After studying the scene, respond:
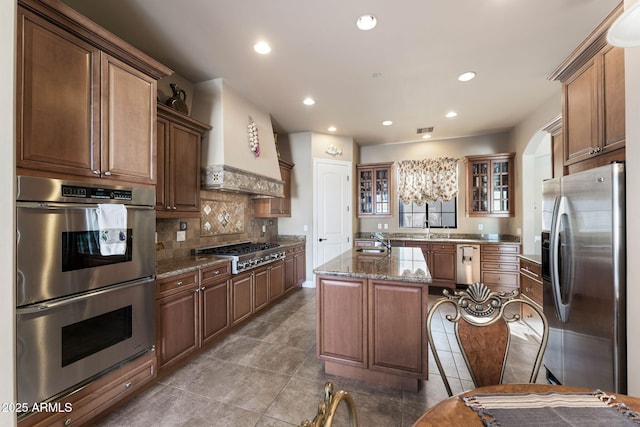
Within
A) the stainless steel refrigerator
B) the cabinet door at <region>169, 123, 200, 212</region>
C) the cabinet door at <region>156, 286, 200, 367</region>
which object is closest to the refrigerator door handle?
the stainless steel refrigerator

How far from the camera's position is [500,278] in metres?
4.63

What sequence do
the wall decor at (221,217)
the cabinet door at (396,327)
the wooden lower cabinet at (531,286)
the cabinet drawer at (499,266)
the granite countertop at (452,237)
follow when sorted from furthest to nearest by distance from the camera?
the granite countertop at (452,237)
the cabinet drawer at (499,266)
the wall decor at (221,217)
the wooden lower cabinet at (531,286)
the cabinet door at (396,327)

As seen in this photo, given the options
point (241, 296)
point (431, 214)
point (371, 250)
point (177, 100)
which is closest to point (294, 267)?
point (241, 296)

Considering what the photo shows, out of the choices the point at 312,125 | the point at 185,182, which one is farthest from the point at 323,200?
the point at 185,182

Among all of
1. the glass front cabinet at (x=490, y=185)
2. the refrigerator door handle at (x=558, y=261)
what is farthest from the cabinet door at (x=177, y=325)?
the glass front cabinet at (x=490, y=185)

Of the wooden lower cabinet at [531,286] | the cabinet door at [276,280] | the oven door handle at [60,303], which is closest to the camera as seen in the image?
the oven door handle at [60,303]

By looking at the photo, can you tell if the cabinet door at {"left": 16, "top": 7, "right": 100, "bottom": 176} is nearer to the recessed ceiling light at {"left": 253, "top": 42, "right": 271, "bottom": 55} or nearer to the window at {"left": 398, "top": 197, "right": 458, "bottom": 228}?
the recessed ceiling light at {"left": 253, "top": 42, "right": 271, "bottom": 55}

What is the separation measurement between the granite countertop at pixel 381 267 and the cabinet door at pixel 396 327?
0.09 meters

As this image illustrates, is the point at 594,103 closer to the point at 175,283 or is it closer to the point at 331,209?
the point at 175,283

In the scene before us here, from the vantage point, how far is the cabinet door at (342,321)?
2.22 metres

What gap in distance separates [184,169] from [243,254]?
119cm

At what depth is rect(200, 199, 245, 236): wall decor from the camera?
3488 mm

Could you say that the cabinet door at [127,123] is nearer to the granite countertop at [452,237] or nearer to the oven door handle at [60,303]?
the oven door handle at [60,303]

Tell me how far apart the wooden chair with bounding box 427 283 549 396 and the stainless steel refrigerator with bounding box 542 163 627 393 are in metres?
0.75
